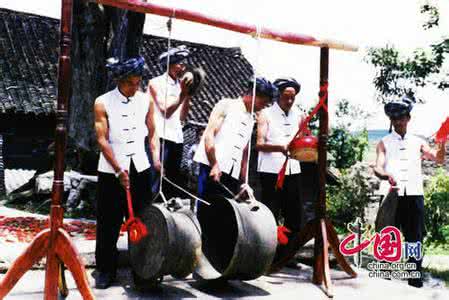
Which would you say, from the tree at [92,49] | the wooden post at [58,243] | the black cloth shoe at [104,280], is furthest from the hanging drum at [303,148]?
the tree at [92,49]

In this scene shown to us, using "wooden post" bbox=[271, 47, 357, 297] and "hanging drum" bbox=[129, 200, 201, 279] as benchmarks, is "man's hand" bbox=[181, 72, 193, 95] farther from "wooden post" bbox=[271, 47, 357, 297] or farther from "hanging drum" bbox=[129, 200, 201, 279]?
"wooden post" bbox=[271, 47, 357, 297]

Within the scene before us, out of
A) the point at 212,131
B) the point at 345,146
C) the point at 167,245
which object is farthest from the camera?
the point at 345,146

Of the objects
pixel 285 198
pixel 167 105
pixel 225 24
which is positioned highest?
pixel 225 24

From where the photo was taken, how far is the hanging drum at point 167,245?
455 cm

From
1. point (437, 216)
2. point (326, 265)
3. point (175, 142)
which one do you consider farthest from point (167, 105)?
point (437, 216)

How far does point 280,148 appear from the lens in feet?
18.3

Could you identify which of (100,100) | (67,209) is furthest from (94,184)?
(100,100)

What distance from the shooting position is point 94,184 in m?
11.1

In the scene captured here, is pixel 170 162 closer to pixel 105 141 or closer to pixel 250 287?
pixel 105 141

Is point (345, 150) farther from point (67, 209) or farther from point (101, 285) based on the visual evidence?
point (101, 285)

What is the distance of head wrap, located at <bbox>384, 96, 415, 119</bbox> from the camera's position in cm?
584

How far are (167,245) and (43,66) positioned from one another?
1365cm

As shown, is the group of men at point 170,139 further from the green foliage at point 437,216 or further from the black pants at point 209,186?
the green foliage at point 437,216

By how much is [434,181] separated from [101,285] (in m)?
9.95
